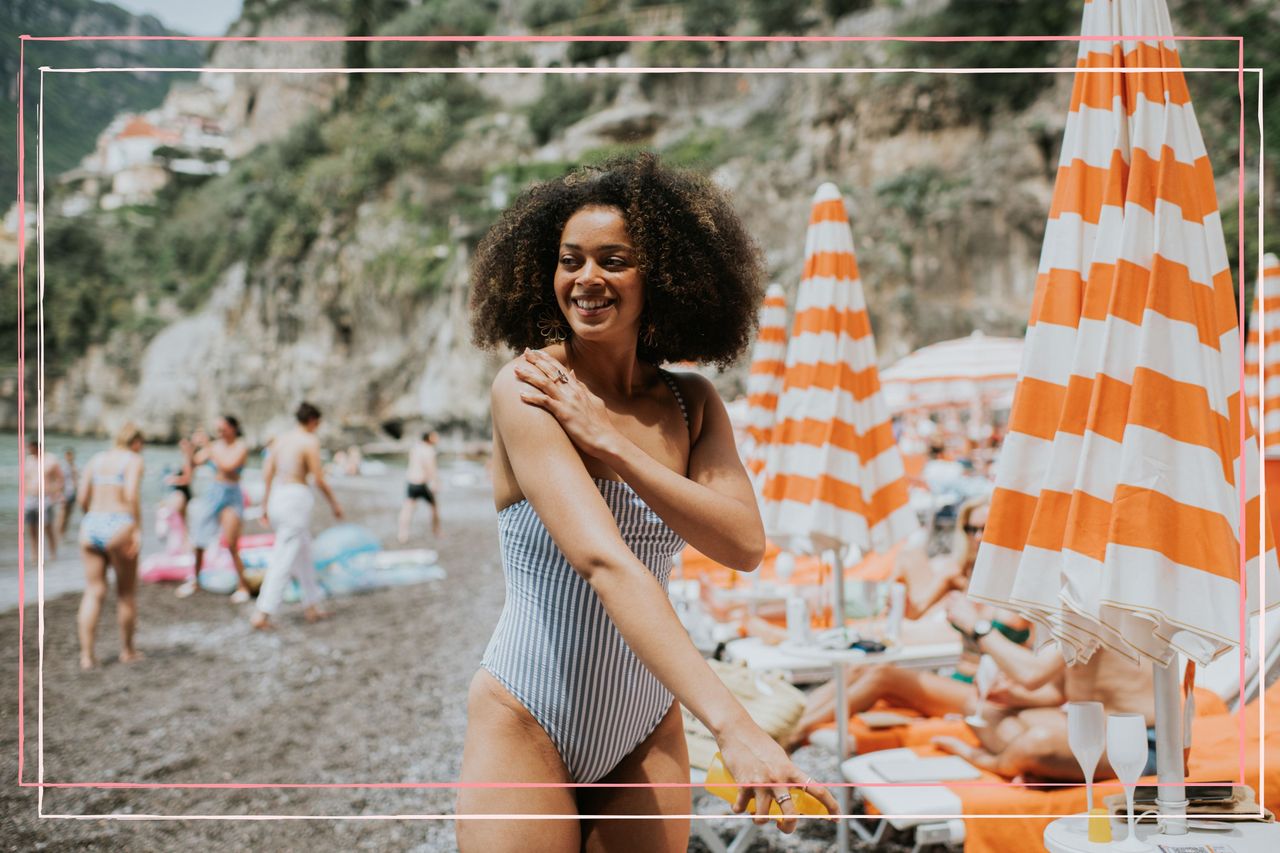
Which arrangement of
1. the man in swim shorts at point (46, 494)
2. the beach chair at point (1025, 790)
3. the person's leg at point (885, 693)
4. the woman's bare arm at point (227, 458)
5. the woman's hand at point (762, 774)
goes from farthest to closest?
the man in swim shorts at point (46, 494)
the woman's bare arm at point (227, 458)
the person's leg at point (885, 693)
the beach chair at point (1025, 790)
the woman's hand at point (762, 774)

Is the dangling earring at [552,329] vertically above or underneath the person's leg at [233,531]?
above

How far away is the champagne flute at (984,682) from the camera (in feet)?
10.7

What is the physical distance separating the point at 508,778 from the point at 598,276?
26.5 inches

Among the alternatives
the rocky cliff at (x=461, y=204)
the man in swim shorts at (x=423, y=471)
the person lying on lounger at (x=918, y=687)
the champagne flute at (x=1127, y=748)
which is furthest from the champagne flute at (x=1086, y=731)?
the rocky cliff at (x=461, y=204)

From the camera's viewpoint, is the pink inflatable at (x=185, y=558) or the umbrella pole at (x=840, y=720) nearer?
the umbrella pole at (x=840, y=720)

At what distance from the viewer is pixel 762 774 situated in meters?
0.79

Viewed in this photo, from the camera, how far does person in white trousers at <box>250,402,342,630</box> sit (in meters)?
7.90

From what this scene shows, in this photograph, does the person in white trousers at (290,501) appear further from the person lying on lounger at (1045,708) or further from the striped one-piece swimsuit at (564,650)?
the striped one-piece swimsuit at (564,650)

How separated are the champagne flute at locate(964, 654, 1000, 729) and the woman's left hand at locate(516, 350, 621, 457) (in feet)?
8.74

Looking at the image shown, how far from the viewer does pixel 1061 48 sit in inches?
1033

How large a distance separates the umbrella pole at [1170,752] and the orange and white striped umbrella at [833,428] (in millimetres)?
→ 1891

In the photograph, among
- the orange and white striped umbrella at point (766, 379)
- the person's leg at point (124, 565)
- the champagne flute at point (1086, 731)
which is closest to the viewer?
the champagne flute at point (1086, 731)

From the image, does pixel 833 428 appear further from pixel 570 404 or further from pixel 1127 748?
pixel 570 404

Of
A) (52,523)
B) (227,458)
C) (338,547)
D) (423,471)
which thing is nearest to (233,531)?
(227,458)
